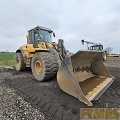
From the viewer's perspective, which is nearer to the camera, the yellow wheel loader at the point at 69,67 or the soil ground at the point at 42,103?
the soil ground at the point at 42,103

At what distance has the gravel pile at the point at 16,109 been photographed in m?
→ 3.25

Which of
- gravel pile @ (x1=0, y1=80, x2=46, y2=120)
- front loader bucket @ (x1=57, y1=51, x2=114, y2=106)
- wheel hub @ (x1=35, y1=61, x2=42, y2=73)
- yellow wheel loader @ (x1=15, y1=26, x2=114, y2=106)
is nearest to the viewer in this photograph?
gravel pile @ (x1=0, y1=80, x2=46, y2=120)

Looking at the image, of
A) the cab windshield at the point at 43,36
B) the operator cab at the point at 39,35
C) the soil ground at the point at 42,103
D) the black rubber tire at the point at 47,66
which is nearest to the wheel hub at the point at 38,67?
the black rubber tire at the point at 47,66

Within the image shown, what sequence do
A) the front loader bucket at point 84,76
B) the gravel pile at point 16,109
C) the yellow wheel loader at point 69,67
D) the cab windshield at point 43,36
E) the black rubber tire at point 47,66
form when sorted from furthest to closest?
1. the cab windshield at point 43,36
2. the black rubber tire at point 47,66
3. the yellow wheel loader at point 69,67
4. the front loader bucket at point 84,76
5. the gravel pile at point 16,109

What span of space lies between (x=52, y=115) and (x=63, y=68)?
108 centimetres

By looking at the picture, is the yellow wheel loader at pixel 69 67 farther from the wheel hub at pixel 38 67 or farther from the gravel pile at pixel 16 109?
the gravel pile at pixel 16 109

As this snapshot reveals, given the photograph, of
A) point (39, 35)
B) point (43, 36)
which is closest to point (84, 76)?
point (43, 36)

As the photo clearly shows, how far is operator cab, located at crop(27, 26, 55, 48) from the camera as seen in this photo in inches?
271

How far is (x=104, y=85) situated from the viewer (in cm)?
443

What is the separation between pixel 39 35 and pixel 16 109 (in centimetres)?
401

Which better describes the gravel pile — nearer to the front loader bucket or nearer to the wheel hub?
the front loader bucket

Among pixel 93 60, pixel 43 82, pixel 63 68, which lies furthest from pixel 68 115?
pixel 93 60

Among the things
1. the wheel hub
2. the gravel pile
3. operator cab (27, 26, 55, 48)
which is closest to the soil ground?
the gravel pile

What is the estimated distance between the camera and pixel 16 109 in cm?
352
